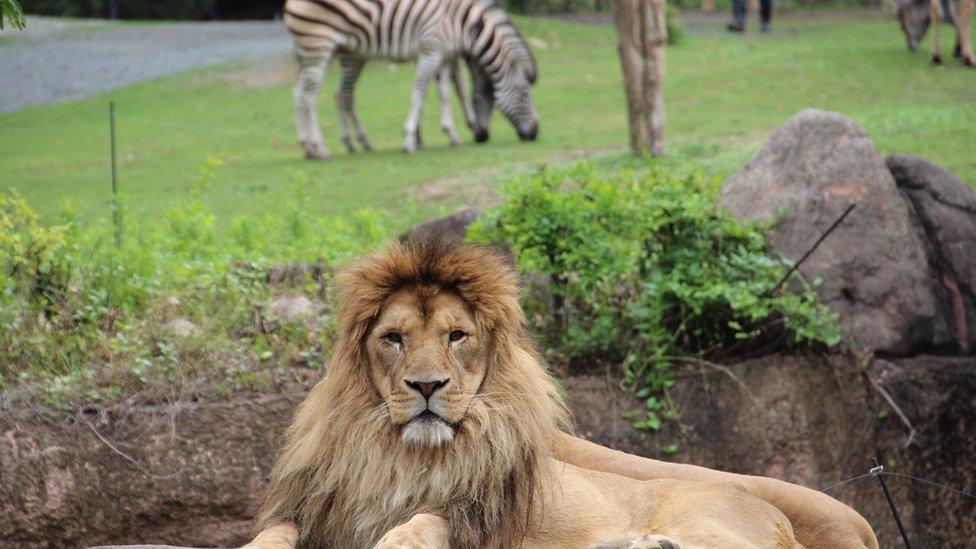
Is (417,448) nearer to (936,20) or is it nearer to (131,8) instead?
(936,20)

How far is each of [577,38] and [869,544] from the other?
1734cm

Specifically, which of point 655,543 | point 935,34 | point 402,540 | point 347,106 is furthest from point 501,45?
point 402,540

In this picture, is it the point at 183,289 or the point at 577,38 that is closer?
the point at 183,289

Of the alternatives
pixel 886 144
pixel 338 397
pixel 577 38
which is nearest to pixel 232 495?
pixel 338 397

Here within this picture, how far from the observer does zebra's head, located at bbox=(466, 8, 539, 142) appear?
13867mm

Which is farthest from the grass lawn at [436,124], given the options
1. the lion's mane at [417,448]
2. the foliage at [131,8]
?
the foliage at [131,8]

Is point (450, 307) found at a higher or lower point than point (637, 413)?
higher

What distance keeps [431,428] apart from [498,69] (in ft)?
36.5

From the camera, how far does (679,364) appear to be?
6.23 metres

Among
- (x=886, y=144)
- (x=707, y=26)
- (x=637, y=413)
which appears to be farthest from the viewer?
(x=707, y=26)

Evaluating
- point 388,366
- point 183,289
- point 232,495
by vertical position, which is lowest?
point 232,495

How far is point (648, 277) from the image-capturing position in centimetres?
636

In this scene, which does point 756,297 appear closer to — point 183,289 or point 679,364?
point 679,364

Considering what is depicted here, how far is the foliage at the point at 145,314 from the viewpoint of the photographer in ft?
18.4
